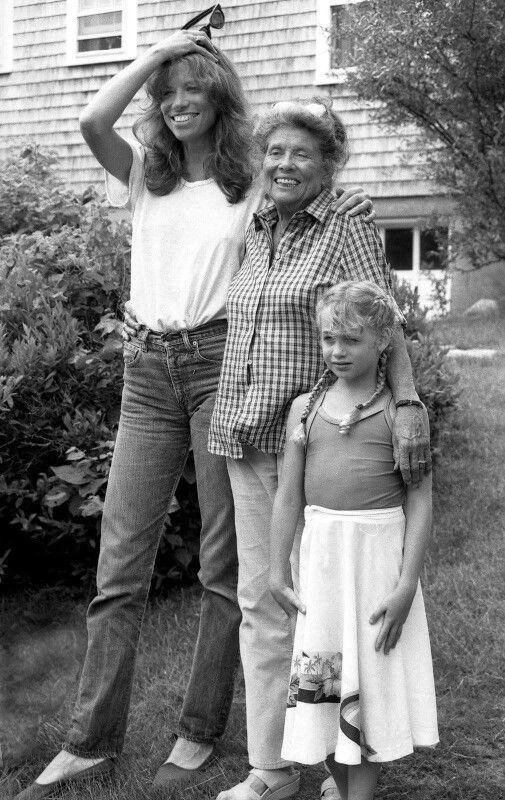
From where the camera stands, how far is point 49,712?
3803 mm

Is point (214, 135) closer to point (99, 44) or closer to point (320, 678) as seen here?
point (320, 678)

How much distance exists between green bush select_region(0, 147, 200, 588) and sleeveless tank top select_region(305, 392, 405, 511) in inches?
63.4

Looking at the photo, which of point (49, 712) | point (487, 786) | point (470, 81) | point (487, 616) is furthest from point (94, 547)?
point (470, 81)

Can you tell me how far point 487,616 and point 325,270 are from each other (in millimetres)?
1849

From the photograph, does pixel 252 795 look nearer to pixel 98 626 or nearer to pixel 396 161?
pixel 98 626

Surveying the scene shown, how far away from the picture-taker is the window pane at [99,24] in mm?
12688

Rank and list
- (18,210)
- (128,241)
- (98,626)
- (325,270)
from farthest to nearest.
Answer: (18,210) < (128,241) < (98,626) < (325,270)

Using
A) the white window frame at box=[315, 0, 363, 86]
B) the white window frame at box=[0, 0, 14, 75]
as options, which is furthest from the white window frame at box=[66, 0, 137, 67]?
the white window frame at box=[315, 0, 363, 86]

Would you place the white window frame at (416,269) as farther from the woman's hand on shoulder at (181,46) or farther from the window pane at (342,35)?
the woman's hand on shoulder at (181,46)

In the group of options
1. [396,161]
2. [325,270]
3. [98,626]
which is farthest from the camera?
[396,161]

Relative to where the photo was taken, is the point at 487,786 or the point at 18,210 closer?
the point at 487,786

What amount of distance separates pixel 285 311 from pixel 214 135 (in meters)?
0.70

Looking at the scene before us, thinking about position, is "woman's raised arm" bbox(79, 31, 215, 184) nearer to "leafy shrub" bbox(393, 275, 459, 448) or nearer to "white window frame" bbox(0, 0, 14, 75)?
"leafy shrub" bbox(393, 275, 459, 448)

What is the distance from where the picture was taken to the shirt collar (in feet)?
9.39
